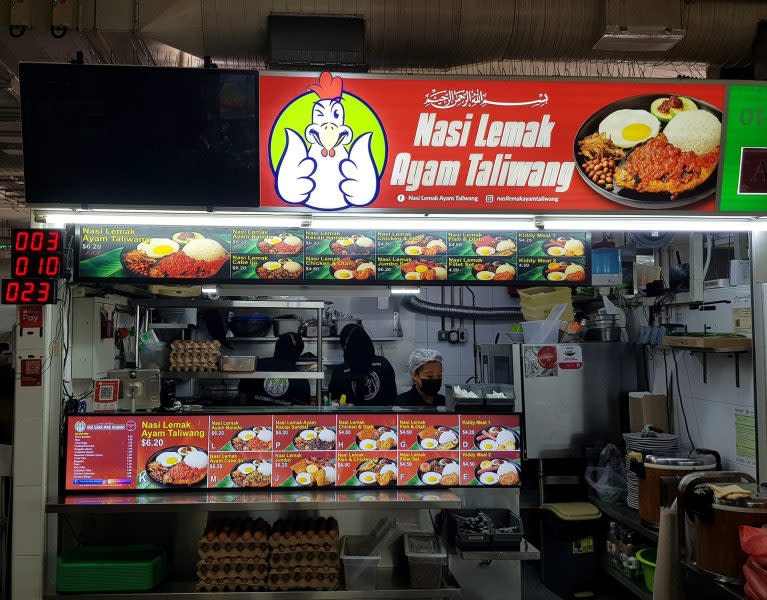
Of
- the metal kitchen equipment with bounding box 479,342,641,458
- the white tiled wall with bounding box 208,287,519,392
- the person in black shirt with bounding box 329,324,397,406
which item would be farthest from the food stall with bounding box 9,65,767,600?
the white tiled wall with bounding box 208,287,519,392

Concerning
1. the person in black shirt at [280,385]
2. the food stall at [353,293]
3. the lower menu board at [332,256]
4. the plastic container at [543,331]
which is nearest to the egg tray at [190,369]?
the food stall at [353,293]

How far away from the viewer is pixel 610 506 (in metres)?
5.89

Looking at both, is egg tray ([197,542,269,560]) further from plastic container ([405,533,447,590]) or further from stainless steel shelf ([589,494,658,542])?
stainless steel shelf ([589,494,658,542])

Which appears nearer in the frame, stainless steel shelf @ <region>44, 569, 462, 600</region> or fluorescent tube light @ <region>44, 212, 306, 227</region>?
fluorescent tube light @ <region>44, 212, 306, 227</region>

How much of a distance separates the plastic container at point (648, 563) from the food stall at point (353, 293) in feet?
0.66

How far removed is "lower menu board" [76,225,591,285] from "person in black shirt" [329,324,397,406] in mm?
2550

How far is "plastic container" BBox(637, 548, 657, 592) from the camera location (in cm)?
522

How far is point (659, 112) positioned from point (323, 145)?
75.1 inches

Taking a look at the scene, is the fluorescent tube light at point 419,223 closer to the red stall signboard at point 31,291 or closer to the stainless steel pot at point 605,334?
the red stall signboard at point 31,291

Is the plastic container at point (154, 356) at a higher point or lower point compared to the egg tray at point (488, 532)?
higher

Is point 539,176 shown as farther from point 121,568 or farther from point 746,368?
point 121,568

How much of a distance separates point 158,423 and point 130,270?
1049 millimetres

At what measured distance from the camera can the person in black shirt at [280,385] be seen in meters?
7.58

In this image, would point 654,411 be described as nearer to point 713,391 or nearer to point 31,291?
point 713,391
